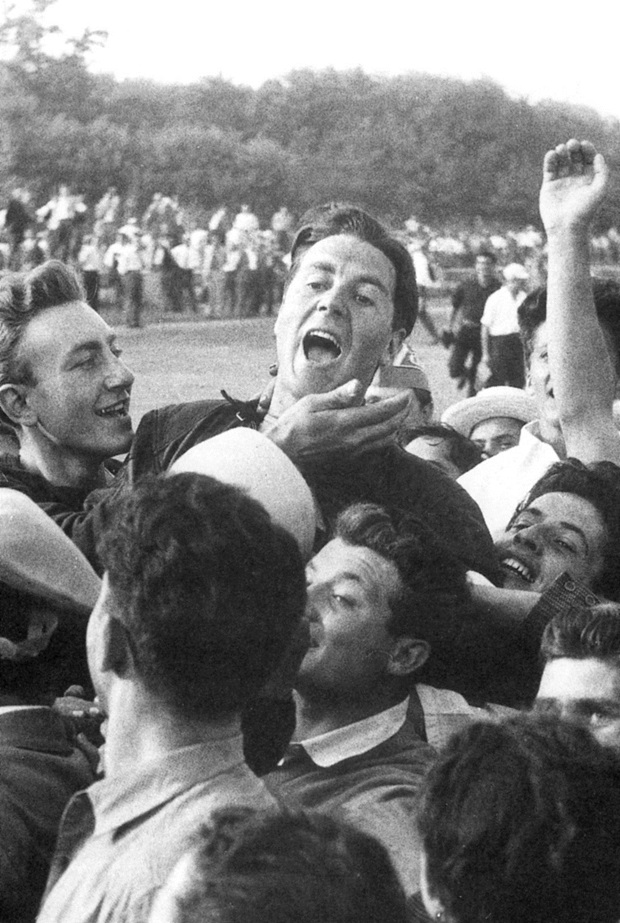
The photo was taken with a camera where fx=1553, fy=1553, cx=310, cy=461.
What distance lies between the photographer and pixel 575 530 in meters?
2.90

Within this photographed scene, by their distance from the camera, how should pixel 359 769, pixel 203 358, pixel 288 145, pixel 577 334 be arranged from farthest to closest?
pixel 288 145, pixel 203 358, pixel 577 334, pixel 359 769

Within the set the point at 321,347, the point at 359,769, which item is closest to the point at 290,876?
the point at 359,769

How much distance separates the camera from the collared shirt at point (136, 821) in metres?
1.69

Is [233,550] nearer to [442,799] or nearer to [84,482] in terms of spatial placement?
[442,799]

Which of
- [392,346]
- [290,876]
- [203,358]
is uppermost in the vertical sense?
[392,346]

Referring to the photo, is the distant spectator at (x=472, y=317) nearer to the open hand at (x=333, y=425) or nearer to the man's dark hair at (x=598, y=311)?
the man's dark hair at (x=598, y=311)

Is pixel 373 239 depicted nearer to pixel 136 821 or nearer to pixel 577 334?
pixel 577 334

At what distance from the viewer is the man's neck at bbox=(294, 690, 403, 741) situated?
241cm

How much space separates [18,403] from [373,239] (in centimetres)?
74

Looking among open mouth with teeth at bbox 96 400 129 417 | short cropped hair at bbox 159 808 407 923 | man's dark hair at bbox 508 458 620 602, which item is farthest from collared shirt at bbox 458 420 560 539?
short cropped hair at bbox 159 808 407 923

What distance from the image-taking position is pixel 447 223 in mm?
29172

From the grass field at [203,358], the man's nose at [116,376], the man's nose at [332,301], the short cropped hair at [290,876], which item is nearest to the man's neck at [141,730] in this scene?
the short cropped hair at [290,876]

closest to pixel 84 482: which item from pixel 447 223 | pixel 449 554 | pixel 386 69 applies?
pixel 449 554

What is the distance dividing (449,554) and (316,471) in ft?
0.93
